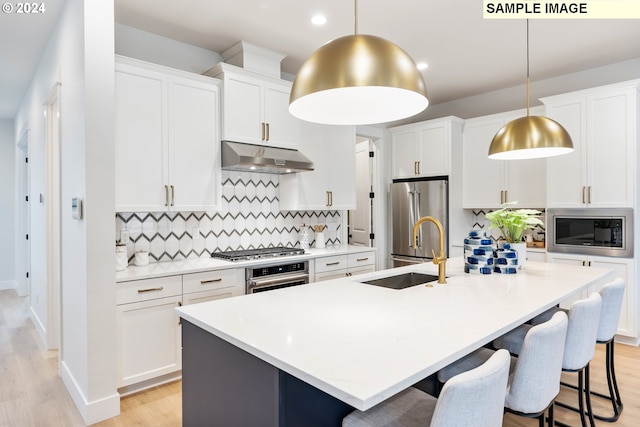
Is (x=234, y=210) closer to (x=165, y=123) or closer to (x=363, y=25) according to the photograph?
(x=165, y=123)

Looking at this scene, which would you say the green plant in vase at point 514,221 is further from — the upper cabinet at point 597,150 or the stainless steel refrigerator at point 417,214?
the stainless steel refrigerator at point 417,214

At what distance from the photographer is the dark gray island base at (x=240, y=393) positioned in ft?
4.14

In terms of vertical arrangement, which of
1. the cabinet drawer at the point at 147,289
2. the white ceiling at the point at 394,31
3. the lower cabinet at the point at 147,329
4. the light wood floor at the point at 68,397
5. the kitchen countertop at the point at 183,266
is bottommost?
the light wood floor at the point at 68,397

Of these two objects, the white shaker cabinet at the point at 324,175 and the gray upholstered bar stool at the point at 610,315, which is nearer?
the gray upholstered bar stool at the point at 610,315

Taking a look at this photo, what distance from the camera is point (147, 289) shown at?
2705 mm

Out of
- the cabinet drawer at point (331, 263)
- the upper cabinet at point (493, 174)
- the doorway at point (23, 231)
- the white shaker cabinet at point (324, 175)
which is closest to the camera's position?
the cabinet drawer at point (331, 263)

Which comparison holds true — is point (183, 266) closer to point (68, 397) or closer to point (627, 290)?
Answer: point (68, 397)

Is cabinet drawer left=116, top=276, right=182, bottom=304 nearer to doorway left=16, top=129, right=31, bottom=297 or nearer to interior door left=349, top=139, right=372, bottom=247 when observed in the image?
interior door left=349, top=139, right=372, bottom=247

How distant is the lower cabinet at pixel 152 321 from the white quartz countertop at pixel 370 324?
42.6 inches

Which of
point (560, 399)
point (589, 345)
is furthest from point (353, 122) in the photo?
point (560, 399)

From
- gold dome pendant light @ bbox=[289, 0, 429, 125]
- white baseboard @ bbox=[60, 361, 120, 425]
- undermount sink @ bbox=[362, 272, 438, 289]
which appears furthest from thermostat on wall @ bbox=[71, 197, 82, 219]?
undermount sink @ bbox=[362, 272, 438, 289]

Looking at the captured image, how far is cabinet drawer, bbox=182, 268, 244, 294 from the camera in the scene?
2.91 metres

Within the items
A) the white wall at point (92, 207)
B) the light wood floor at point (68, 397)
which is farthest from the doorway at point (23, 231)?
the white wall at point (92, 207)

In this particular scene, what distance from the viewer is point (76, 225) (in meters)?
2.53
